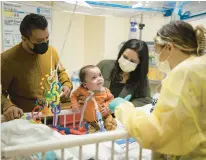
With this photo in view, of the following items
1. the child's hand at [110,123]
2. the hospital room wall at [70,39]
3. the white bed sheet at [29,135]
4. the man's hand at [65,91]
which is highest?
the hospital room wall at [70,39]

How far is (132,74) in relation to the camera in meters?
1.98

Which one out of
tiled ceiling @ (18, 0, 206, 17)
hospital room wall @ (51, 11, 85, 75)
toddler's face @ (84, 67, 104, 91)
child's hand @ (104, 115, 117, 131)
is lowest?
child's hand @ (104, 115, 117, 131)

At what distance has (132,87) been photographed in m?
1.94

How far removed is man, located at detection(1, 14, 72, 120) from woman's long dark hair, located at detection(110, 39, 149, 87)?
0.48 metres

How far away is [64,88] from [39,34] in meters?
0.40

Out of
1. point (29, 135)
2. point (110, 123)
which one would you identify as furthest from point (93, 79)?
point (29, 135)

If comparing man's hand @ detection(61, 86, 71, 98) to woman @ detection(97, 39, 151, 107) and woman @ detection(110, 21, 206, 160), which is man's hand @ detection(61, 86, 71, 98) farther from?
woman @ detection(110, 21, 206, 160)

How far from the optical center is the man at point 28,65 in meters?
1.55

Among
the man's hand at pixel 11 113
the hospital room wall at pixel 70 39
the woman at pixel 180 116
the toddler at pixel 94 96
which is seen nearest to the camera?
the woman at pixel 180 116

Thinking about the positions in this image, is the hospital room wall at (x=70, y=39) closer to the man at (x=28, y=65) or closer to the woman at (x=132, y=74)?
the woman at (x=132, y=74)

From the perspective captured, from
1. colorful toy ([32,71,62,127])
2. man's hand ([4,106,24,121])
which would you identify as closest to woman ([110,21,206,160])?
colorful toy ([32,71,62,127])

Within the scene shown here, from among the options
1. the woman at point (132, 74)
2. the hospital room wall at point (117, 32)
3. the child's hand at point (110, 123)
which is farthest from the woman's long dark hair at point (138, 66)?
the hospital room wall at point (117, 32)

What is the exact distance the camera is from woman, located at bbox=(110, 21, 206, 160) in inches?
32.3

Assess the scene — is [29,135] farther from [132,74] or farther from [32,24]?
[132,74]
